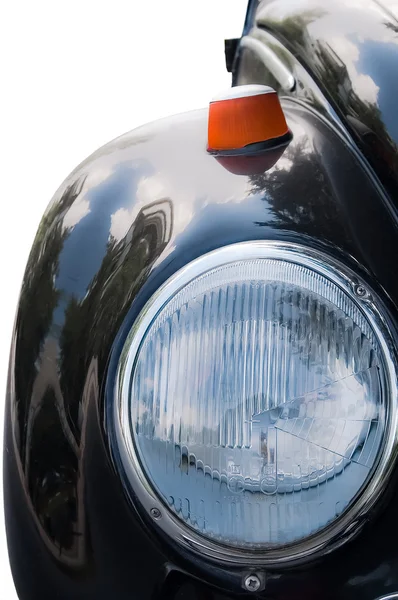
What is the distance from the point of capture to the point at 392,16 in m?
1.37

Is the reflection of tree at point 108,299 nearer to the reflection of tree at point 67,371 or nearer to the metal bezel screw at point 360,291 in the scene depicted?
the reflection of tree at point 67,371

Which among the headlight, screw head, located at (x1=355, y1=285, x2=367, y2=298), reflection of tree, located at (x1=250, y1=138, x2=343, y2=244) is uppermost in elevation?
reflection of tree, located at (x1=250, y1=138, x2=343, y2=244)

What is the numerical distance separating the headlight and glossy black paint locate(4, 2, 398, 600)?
4cm

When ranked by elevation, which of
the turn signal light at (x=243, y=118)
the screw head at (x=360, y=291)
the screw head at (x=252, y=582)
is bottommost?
the screw head at (x=252, y=582)

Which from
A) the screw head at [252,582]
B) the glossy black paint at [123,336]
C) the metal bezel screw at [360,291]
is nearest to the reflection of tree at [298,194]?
the glossy black paint at [123,336]

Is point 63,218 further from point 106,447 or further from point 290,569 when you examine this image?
point 290,569

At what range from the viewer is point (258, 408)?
0.99 m

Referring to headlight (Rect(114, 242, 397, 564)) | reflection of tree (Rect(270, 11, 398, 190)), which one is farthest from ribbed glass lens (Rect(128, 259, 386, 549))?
reflection of tree (Rect(270, 11, 398, 190))

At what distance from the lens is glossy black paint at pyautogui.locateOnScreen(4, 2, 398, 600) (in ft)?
3.48

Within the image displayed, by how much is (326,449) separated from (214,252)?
1.05 feet

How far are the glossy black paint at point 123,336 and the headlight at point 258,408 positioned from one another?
4cm

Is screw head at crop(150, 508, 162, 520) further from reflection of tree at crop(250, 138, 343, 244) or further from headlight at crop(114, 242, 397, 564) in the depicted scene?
reflection of tree at crop(250, 138, 343, 244)

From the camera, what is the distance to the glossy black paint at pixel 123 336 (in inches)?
41.8

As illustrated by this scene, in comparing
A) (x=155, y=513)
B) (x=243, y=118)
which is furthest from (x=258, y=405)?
(x=243, y=118)
